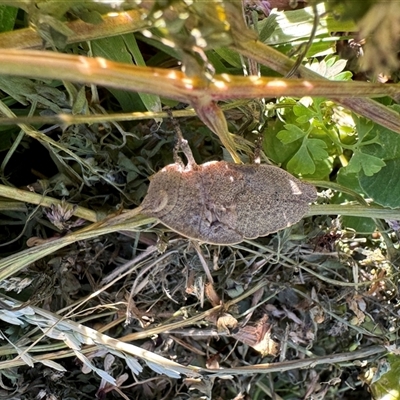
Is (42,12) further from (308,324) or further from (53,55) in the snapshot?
(308,324)

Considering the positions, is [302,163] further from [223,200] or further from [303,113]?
[223,200]

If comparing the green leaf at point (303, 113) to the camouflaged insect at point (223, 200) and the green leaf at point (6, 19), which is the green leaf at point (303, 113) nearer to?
the camouflaged insect at point (223, 200)

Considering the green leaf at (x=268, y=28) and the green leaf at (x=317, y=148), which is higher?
the green leaf at (x=268, y=28)

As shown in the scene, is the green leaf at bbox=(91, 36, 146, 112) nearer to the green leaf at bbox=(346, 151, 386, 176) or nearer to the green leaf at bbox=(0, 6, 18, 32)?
the green leaf at bbox=(0, 6, 18, 32)

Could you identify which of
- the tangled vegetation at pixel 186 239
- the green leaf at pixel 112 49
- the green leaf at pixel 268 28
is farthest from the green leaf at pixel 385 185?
the green leaf at pixel 112 49

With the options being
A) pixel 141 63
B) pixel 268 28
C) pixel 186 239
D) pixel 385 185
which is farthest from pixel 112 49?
pixel 385 185

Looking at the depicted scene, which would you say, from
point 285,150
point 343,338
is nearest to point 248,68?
point 285,150
